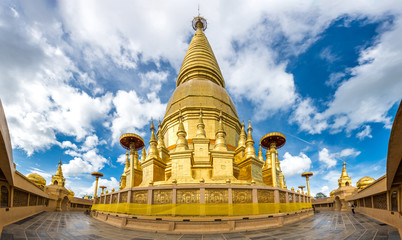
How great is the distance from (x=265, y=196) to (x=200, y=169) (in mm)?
6280

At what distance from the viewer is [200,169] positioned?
735 inches

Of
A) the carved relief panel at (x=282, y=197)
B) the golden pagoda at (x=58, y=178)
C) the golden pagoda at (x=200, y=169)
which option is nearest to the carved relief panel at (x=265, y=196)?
the golden pagoda at (x=200, y=169)

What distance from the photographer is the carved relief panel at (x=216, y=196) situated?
46.6 feet

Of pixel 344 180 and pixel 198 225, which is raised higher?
pixel 344 180

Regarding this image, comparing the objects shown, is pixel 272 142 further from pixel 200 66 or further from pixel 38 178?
pixel 38 178

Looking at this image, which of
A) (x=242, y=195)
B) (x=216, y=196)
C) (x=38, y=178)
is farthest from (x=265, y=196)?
(x=38, y=178)

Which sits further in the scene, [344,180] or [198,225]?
[344,180]

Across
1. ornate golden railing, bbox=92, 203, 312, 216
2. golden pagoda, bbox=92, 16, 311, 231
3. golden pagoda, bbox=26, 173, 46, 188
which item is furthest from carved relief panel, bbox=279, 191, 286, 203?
golden pagoda, bbox=26, 173, 46, 188

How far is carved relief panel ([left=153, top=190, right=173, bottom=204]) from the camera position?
14.5 m

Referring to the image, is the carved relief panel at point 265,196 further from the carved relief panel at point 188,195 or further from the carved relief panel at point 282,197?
the carved relief panel at point 188,195

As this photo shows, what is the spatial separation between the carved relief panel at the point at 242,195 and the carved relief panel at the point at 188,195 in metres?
2.86

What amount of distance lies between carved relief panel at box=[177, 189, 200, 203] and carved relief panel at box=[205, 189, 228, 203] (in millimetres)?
740

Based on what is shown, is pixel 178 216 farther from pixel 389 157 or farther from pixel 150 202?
pixel 389 157

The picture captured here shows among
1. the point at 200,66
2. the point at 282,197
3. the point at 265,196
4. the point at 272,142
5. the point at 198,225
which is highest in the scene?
the point at 200,66
